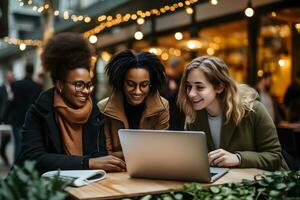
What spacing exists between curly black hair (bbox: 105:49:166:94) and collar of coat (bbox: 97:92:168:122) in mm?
53

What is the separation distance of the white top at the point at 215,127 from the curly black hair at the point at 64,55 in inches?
35.0

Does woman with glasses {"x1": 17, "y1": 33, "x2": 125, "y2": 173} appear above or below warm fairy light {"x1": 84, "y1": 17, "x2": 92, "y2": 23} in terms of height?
below

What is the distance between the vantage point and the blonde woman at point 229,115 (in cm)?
294

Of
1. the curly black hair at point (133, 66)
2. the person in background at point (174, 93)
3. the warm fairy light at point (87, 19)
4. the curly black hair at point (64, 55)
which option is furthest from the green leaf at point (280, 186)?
the warm fairy light at point (87, 19)

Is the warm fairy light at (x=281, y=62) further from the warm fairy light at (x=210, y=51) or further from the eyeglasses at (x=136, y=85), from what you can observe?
the eyeglasses at (x=136, y=85)

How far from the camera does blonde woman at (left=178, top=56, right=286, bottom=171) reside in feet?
9.66

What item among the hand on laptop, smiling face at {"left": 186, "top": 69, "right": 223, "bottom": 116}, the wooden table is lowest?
the wooden table

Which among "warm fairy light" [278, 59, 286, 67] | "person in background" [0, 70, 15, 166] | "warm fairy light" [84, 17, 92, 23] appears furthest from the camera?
"warm fairy light" [278, 59, 286, 67]

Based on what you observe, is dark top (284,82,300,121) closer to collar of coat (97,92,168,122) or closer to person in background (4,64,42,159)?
person in background (4,64,42,159)

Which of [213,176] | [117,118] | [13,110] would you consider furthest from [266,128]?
[13,110]

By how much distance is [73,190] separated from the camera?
2.16m

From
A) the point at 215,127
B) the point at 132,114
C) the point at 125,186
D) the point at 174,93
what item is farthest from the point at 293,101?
the point at 125,186

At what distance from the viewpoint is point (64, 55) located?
3.08 metres

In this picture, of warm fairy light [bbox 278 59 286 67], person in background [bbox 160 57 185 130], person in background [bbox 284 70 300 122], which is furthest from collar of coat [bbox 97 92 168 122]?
warm fairy light [bbox 278 59 286 67]
